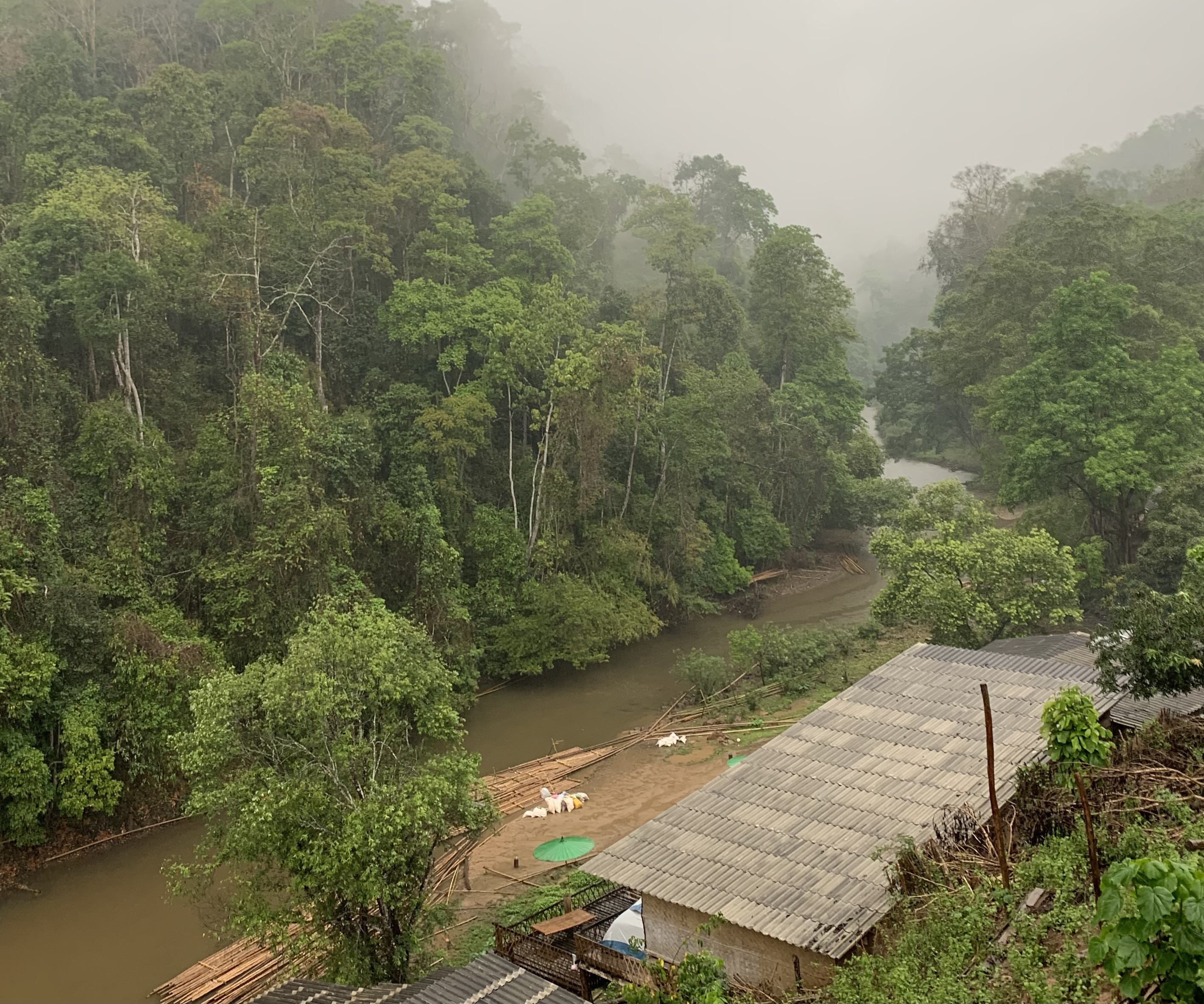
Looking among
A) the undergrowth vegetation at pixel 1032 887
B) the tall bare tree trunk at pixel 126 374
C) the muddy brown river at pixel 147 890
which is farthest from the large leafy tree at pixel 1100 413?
the tall bare tree trunk at pixel 126 374

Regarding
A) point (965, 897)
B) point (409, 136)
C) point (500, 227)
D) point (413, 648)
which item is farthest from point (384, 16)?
point (965, 897)

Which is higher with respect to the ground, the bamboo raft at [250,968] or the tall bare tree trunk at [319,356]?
the tall bare tree trunk at [319,356]

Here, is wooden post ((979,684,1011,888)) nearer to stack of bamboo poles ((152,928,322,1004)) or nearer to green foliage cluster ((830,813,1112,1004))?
green foliage cluster ((830,813,1112,1004))

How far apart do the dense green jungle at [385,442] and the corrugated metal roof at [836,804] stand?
6.41 feet

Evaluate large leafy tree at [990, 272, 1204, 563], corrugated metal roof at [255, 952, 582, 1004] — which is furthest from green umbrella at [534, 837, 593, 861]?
large leafy tree at [990, 272, 1204, 563]

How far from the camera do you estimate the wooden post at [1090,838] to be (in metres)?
5.79

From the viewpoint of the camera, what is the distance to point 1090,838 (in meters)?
5.90

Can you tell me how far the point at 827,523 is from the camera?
3409 cm

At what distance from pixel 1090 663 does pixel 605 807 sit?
888 centimetres

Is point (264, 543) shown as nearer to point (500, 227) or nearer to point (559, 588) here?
point (559, 588)

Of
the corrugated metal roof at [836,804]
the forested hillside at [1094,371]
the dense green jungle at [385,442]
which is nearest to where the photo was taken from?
the corrugated metal roof at [836,804]

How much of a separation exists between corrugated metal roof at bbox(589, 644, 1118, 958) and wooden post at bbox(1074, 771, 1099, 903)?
1.77m

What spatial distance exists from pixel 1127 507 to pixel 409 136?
25528 mm

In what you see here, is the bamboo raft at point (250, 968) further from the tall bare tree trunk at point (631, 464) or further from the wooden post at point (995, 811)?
the tall bare tree trunk at point (631, 464)
